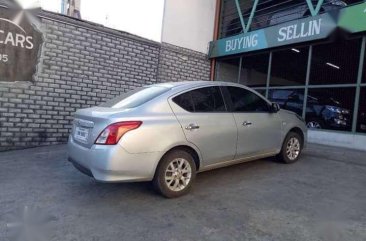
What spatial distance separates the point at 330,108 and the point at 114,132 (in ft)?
21.4

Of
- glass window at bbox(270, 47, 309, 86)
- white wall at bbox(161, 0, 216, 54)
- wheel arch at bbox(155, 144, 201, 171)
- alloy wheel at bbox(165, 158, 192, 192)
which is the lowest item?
alloy wheel at bbox(165, 158, 192, 192)

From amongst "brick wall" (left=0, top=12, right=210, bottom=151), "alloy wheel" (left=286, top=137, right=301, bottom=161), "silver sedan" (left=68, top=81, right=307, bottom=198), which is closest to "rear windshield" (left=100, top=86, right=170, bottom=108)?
"silver sedan" (left=68, top=81, right=307, bottom=198)

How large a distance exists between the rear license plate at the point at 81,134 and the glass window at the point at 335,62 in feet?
21.8

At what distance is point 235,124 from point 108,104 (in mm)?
1868

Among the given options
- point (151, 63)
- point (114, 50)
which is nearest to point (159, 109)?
point (114, 50)

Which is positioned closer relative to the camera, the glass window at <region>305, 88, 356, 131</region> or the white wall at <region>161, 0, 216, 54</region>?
the glass window at <region>305, 88, 356, 131</region>

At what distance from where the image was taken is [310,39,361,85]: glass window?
8.02 m

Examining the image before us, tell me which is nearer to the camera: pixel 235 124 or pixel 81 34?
pixel 235 124

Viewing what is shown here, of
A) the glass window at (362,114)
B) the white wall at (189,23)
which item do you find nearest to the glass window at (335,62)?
the glass window at (362,114)

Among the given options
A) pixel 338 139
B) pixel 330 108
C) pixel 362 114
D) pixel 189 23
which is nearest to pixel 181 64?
pixel 189 23

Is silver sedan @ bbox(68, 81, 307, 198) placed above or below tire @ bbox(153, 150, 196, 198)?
above

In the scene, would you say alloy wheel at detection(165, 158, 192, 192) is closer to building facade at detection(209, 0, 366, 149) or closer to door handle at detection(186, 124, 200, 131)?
door handle at detection(186, 124, 200, 131)

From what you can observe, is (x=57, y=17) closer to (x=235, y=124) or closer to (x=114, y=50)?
(x=114, y=50)

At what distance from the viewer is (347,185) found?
4770 mm
